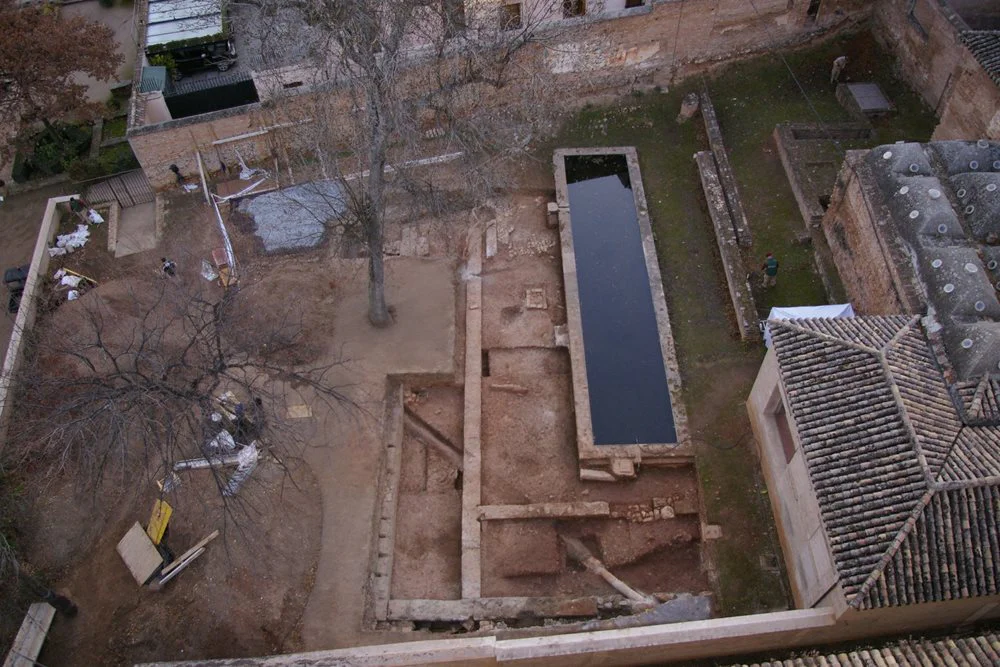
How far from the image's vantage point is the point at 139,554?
11.8m

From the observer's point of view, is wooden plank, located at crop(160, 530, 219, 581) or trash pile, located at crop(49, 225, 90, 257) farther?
trash pile, located at crop(49, 225, 90, 257)

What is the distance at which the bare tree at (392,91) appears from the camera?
38.8 ft

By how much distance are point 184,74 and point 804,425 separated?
1788 cm

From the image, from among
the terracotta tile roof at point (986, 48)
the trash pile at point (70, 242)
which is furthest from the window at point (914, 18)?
the trash pile at point (70, 242)

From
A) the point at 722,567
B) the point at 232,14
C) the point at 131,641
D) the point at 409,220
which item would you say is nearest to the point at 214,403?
the point at 131,641

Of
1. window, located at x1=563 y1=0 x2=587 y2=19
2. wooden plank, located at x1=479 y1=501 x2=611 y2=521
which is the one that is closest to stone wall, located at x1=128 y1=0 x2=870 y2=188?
window, located at x1=563 y1=0 x2=587 y2=19

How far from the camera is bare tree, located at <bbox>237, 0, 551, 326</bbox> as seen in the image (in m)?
11.8

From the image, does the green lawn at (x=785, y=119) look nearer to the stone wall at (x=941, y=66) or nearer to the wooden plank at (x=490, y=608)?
the stone wall at (x=941, y=66)

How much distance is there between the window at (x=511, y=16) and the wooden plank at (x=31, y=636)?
15419 mm

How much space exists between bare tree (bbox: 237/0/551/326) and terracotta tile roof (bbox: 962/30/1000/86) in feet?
30.9

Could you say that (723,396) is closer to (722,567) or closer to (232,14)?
(722,567)

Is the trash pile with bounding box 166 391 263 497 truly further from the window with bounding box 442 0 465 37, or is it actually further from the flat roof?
the flat roof

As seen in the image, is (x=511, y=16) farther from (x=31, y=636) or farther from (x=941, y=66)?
(x=31, y=636)

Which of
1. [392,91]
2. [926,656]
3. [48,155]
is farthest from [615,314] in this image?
[48,155]
